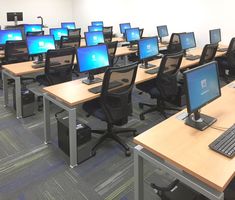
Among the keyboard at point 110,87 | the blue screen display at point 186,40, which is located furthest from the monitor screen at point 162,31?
the keyboard at point 110,87

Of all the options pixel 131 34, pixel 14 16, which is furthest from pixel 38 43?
pixel 14 16

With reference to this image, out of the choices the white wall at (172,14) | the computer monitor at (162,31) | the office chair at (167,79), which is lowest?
the office chair at (167,79)

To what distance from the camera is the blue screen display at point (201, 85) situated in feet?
5.69

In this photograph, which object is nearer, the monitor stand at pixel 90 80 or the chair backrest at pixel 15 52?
the monitor stand at pixel 90 80

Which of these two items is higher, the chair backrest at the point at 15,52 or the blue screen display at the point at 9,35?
the blue screen display at the point at 9,35

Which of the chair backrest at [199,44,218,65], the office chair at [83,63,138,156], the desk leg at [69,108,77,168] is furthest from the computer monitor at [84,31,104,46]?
the desk leg at [69,108,77,168]

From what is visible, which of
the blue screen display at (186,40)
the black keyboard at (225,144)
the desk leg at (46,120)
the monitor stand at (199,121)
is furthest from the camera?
the blue screen display at (186,40)

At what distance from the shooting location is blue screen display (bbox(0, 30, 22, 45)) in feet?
18.6

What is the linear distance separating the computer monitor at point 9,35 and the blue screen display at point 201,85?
5.16 metres

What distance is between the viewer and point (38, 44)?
4.18 meters

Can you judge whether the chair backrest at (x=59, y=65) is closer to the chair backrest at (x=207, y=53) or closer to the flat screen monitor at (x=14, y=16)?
the chair backrest at (x=207, y=53)

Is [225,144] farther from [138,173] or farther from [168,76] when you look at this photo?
[168,76]

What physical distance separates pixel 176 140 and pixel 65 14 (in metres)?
11.1

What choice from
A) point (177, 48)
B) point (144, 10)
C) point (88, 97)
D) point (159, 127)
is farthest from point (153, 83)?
point (144, 10)
